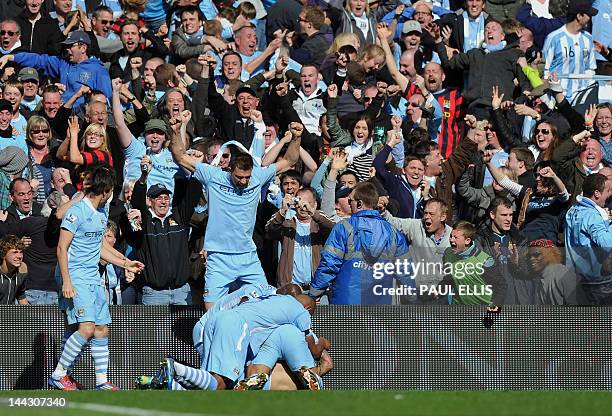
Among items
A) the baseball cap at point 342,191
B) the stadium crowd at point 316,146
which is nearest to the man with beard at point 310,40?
the stadium crowd at point 316,146

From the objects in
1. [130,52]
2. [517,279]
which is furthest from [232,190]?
[130,52]

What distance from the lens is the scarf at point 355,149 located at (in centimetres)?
1698

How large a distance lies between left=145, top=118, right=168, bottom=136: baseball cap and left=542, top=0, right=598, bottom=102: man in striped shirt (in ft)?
20.3

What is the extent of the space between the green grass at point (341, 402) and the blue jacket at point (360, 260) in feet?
6.10

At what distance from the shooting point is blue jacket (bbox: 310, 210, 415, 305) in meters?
14.4

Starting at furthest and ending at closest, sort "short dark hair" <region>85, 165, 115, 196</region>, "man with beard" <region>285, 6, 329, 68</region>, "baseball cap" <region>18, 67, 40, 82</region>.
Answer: "man with beard" <region>285, 6, 329, 68</region> < "baseball cap" <region>18, 67, 40, 82</region> < "short dark hair" <region>85, 165, 115, 196</region>

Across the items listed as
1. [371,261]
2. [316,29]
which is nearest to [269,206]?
[371,261]

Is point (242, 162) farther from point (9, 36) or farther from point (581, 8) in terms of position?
point (581, 8)

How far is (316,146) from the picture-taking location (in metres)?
17.5

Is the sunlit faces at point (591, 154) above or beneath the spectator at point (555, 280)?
above

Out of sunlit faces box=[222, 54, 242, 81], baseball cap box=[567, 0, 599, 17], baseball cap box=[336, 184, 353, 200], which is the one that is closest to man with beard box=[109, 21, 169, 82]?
sunlit faces box=[222, 54, 242, 81]

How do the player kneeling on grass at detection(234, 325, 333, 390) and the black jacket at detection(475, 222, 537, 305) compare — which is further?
the black jacket at detection(475, 222, 537, 305)

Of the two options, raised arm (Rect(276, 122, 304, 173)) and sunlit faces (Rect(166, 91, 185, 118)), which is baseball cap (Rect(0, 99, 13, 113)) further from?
raised arm (Rect(276, 122, 304, 173))

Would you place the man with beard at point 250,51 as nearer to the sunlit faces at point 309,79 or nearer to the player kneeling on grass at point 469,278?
the sunlit faces at point 309,79
